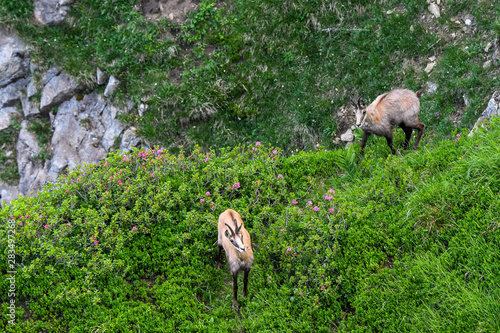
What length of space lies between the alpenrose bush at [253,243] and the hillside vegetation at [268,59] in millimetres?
3973

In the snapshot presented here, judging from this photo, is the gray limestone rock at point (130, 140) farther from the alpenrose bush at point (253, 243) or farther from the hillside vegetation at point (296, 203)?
the alpenrose bush at point (253, 243)

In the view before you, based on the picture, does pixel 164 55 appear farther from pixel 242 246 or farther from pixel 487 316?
pixel 487 316

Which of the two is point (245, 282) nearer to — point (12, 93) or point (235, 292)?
point (235, 292)

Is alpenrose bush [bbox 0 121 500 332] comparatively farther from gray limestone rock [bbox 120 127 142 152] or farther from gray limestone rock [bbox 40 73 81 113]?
gray limestone rock [bbox 40 73 81 113]

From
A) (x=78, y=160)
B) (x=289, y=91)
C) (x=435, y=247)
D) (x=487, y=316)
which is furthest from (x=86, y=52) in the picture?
(x=487, y=316)

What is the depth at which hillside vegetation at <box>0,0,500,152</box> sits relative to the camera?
11.8 meters

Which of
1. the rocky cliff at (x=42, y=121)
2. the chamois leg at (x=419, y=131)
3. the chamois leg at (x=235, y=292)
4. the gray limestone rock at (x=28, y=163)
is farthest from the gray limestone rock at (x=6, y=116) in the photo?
the chamois leg at (x=419, y=131)

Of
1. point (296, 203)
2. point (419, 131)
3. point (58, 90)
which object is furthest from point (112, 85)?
point (419, 131)

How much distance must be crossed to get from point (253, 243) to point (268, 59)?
307 inches

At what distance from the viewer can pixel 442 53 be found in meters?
12.1

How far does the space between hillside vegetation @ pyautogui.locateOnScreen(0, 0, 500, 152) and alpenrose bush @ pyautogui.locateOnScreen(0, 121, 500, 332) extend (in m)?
3.97

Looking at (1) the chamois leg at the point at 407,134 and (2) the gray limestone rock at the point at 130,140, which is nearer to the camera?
(1) the chamois leg at the point at 407,134

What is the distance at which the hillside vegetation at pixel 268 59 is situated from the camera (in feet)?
38.9

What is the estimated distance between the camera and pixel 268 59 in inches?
551
